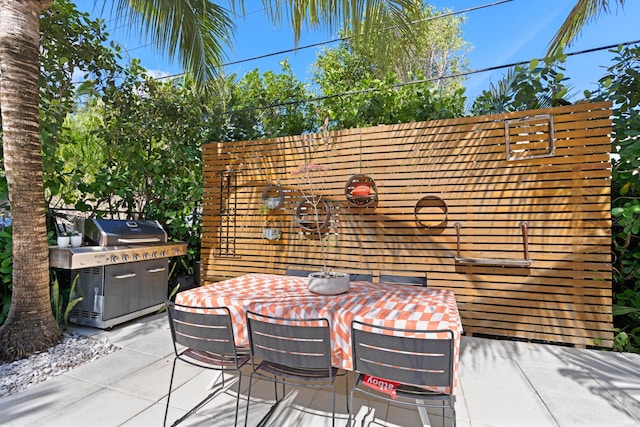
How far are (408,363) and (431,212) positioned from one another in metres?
2.59

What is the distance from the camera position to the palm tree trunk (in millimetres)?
2787

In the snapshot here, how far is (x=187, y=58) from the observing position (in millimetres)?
4473

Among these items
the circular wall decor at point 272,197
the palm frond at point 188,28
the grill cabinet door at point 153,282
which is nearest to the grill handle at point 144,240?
the grill cabinet door at point 153,282

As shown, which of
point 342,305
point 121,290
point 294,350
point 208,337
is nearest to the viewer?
point 294,350

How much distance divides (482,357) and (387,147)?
2.58m

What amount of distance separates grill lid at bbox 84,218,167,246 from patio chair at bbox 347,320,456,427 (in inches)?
138

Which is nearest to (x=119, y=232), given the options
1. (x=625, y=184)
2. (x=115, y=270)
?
(x=115, y=270)

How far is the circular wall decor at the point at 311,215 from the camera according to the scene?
14.6 ft

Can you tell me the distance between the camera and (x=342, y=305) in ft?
7.12

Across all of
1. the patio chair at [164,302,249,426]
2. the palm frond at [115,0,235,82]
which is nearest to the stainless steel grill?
the patio chair at [164,302,249,426]

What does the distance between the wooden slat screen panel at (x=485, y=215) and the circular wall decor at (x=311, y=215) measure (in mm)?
122

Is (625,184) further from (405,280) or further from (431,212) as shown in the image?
(405,280)

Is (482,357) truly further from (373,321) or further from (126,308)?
(126,308)

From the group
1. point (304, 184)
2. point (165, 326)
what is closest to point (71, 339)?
point (165, 326)
